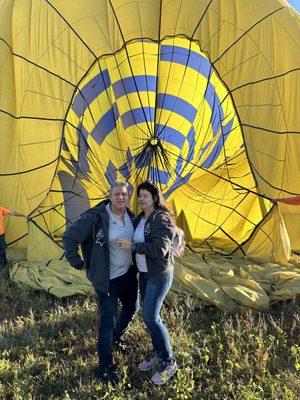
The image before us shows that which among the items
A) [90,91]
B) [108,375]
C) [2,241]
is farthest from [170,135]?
[108,375]

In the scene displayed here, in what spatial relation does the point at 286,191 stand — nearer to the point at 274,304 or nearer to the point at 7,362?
the point at 274,304

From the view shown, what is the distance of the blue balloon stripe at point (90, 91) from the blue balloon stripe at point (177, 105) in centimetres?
57

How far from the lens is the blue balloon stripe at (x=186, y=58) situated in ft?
15.7

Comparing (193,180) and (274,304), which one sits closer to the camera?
(274,304)

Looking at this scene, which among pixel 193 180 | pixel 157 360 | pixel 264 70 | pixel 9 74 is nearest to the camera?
pixel 157 360

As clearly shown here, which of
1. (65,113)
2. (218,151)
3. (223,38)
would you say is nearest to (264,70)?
(223,38)

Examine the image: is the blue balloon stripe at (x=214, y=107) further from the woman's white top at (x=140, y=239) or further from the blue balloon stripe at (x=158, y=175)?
the woman's white top at (x=140, y=239)

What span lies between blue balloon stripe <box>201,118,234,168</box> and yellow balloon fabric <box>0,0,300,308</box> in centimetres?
1

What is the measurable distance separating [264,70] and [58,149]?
2031 millimetres

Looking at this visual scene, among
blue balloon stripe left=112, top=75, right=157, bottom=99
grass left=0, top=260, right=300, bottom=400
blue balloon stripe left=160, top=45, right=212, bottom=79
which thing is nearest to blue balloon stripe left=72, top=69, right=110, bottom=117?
blue balloon stripe left=112, top=75, right=157, bottom=99

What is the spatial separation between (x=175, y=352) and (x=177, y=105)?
2928 millimetres

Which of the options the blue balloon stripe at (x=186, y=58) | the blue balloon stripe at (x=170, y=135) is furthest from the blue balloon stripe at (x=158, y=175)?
the blue balloon stripe at (x=186, y=58)

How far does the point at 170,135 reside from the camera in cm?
494

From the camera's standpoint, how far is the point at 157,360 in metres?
2.60
